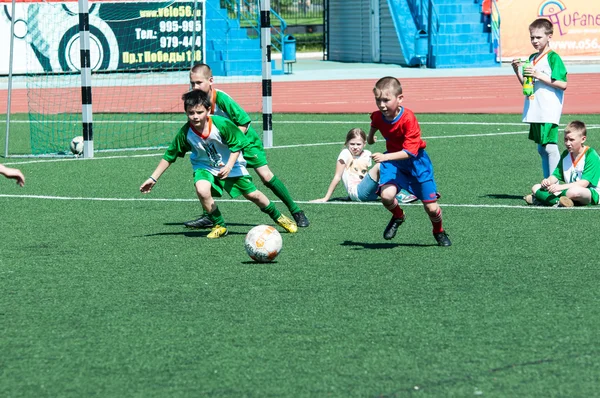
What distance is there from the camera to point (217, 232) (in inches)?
362

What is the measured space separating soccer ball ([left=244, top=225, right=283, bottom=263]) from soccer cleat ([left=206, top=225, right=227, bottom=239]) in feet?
3.76

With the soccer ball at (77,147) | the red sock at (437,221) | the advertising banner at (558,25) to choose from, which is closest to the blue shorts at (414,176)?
the red sock at (437,221)

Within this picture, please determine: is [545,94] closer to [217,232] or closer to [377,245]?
[377,245]

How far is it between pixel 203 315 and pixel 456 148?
30.7 ft

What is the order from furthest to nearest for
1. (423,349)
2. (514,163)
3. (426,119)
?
(426,119)
(514,163)
(423,349)

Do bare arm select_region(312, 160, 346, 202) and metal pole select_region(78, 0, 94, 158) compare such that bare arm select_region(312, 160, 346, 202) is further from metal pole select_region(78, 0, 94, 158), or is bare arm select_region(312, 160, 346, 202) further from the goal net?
the goal net

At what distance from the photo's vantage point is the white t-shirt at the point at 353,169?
1120cm

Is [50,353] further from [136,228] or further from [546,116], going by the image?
[546,116]

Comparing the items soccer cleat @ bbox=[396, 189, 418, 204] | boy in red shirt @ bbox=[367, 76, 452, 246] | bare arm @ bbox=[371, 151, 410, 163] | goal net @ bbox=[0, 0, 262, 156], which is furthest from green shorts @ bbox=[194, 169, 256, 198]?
goal net @ bbox=[0, 0, 262, 156]

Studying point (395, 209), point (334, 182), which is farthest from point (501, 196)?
point (395, 209)

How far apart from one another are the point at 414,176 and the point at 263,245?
144 cm

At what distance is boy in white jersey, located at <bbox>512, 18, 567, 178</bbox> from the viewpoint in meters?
10.9

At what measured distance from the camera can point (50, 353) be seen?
5.69 metres

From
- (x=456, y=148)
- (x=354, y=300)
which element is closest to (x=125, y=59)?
(x=456, y=148)
